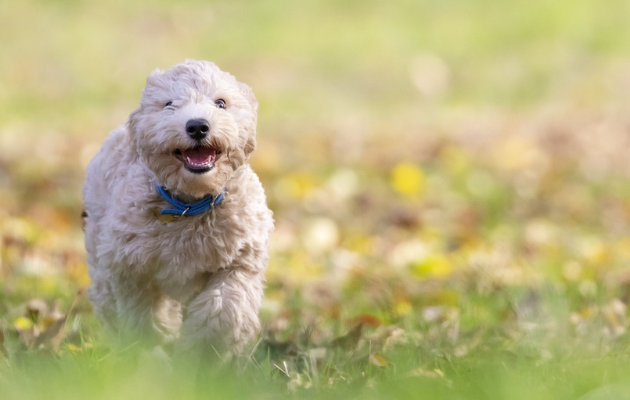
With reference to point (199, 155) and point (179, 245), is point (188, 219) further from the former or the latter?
point (199, 155)

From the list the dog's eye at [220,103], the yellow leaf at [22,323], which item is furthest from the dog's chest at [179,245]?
the yellow leaf at [22,323]

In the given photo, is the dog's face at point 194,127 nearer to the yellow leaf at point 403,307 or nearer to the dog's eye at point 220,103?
the dog's eye at point 220,103

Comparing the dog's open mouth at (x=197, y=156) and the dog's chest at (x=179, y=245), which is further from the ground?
the dog's open mouth at (x=197, y=156)

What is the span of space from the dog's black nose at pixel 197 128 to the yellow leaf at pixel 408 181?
16.9 feet

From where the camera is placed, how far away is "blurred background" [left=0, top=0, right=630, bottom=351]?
5637mm

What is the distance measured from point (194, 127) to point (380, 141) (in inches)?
270

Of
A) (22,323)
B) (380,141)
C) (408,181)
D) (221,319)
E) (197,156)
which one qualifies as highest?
(197,156)

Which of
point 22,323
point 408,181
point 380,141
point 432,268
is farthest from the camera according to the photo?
point 380,141

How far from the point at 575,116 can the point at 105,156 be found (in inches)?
315

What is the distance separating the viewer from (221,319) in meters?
3.75

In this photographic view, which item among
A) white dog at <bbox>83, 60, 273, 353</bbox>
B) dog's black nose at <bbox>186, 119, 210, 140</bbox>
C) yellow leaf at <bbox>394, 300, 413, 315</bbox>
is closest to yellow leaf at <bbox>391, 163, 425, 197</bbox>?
yellow leaf at <bbox>394, 300, 413, 315</bbox>

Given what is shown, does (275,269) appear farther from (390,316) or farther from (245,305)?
(245,305)

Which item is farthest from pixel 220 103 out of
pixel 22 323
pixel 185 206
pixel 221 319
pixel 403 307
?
pixel 403 307

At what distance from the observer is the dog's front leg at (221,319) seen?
376 centimetres
